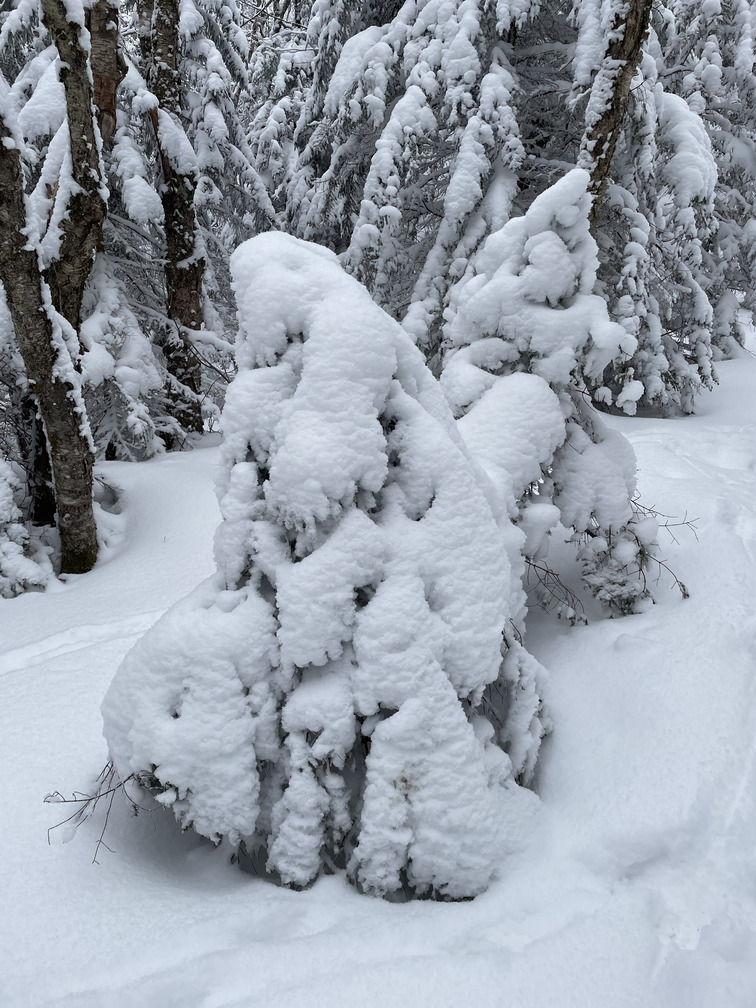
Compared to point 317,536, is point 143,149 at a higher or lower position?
higher

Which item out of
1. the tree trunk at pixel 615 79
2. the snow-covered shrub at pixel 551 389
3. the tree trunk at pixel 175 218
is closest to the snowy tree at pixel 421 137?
the tree trunk at pixel 175 218

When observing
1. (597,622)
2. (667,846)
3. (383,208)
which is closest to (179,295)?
(383,208)

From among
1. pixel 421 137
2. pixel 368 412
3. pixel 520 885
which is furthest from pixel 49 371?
pixel 421 137

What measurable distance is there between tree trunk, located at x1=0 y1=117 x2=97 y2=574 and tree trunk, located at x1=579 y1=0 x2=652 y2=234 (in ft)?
13.4

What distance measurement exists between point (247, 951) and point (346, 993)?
1.12 ft

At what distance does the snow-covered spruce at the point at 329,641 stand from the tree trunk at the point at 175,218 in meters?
5.78

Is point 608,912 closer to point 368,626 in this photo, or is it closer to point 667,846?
point 667,846

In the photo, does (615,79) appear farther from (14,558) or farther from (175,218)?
(14,558)

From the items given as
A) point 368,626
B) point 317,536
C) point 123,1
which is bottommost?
point 368,626

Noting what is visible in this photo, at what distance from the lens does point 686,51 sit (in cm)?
1030

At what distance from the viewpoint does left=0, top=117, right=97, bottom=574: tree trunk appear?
439cm

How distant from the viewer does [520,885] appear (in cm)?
242

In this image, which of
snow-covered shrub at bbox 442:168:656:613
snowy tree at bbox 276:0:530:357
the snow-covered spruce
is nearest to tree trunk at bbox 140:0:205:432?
snowy tree at bbox 276:0:530:357

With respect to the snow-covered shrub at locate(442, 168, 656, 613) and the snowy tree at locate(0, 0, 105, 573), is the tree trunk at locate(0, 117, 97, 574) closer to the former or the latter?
the snowy tree at locate(0, 0, 105, 573)
